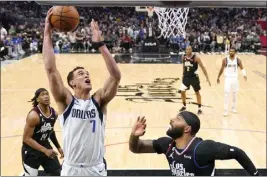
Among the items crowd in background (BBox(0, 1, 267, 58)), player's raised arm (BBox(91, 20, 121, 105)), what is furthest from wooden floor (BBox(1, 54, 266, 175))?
crowd in background (BBox(0, 1, 267, 58))

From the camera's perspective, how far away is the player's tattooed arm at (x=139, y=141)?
10.4 ft

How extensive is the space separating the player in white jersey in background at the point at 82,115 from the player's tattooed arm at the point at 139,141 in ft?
1.41

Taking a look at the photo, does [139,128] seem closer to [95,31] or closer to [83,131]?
[83,131]

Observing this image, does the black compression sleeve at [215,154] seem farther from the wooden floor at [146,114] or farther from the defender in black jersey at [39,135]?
the wooden floor at [146,114]

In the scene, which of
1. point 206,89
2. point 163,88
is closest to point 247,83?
point 206,89

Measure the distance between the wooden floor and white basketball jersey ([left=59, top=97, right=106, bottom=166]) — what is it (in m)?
2.88

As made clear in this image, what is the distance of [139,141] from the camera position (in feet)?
Answer: 11.0

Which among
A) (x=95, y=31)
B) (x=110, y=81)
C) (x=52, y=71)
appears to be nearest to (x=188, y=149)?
(x=110, y=81)

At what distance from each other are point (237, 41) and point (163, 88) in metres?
12.4

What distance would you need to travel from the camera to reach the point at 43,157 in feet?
16.5

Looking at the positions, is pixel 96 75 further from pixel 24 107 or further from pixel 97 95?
pixel 97 95

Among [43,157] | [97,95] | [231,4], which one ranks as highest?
[231,4]

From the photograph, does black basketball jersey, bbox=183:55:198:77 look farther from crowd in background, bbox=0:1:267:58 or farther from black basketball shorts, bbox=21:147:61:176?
crowd in background, bbox=0:1:267:58

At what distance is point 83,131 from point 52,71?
54 cm
